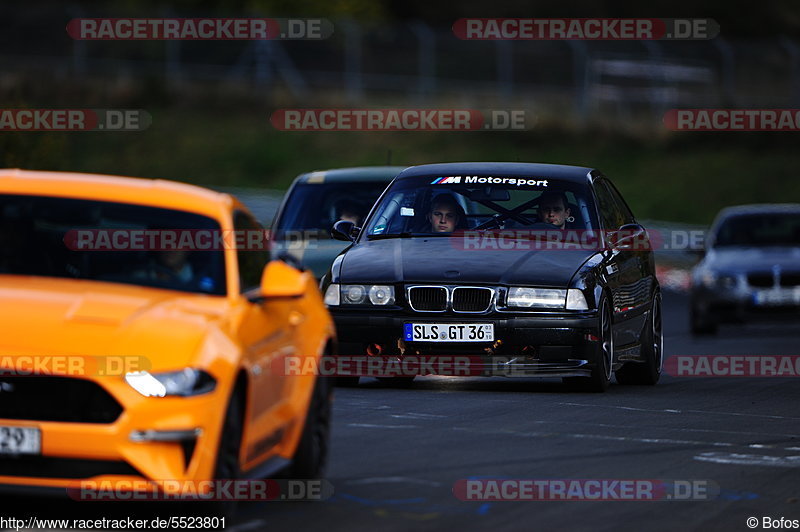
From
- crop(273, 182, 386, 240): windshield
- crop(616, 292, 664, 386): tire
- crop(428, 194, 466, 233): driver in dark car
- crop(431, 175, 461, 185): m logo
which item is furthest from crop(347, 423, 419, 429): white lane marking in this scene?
crop(273, 182, 386, 240): windshield

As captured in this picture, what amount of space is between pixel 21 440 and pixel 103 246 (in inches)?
57.9

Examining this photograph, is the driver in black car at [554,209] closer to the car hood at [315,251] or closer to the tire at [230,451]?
the car hood at [315,251]

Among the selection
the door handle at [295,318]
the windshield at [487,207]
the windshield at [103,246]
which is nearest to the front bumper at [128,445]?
the windshield at [103,246]

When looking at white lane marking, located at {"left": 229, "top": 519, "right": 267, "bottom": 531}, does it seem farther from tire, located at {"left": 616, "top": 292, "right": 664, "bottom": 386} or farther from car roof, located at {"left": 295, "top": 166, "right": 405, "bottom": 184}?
car roof, located at {"left": 295, "top": 166, "right": 405, "bottom": 184}

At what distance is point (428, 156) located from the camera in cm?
5144

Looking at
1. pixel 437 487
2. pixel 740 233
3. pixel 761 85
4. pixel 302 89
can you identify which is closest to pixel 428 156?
pixel 302 89

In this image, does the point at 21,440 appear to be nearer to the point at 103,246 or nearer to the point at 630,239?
the point at 103,246

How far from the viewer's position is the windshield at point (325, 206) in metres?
17.9

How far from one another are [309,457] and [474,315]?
4.84 m

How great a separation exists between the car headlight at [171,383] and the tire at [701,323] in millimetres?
17357

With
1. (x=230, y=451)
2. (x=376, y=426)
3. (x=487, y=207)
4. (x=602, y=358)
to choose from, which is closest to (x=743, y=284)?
(x=487, y=207)

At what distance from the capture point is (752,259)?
973 inches

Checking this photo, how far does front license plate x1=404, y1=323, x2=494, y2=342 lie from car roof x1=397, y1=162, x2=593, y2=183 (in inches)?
72.1

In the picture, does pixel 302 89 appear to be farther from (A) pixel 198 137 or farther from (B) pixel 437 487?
(B) pixel 437 487
